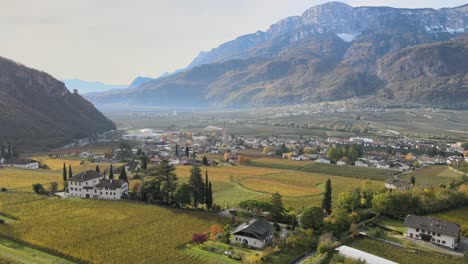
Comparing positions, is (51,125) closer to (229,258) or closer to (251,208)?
(251,208)

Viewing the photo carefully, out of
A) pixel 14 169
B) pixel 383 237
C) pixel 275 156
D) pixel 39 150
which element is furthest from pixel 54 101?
pixel 383 237

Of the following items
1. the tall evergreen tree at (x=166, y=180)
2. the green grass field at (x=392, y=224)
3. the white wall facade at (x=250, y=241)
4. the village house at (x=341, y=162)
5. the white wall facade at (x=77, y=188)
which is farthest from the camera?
the village house at (x=341, y=162)

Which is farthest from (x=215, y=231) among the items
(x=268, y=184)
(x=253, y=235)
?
(x=268, y=184)

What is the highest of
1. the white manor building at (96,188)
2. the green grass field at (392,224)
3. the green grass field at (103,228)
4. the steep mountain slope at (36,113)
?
the steep mountain slope at (36,113)

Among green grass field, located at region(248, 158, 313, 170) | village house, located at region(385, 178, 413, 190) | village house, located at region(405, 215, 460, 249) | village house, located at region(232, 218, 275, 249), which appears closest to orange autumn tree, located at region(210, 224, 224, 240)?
village house, located at region(232, 218, 275, 249)

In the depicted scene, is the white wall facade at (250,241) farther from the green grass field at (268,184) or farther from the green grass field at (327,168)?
the green grass field at (327,168)

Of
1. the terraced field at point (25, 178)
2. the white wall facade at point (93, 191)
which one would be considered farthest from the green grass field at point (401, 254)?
the terraced field at point (25, 178)

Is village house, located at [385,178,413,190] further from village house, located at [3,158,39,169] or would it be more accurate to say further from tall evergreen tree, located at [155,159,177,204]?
village house, located at [3,158,39,169]
